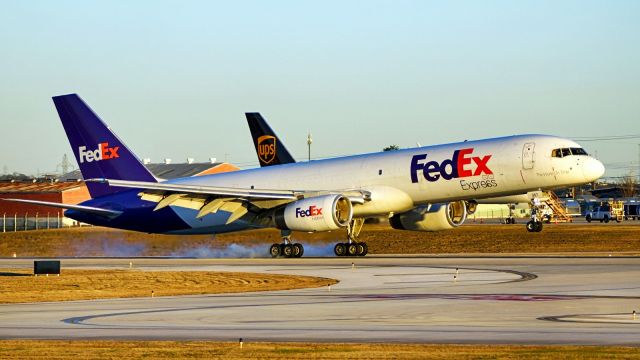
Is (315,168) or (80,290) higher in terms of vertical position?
(315,168)

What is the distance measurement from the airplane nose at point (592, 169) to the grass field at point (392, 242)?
35.5 ft

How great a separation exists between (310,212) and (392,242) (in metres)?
19.6

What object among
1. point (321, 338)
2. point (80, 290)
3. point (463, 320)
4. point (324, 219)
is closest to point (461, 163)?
point (324, 219)

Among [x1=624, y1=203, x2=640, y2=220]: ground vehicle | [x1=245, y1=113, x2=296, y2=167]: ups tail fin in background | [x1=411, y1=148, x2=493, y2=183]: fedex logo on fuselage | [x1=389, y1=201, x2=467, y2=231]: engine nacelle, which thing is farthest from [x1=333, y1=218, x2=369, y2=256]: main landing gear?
[x1=624, y1=203, x2=640, y2=220]: ground vehicle

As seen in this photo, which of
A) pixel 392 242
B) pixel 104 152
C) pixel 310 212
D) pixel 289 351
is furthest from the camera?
pixel 392 242

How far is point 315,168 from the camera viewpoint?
59250 millimetres

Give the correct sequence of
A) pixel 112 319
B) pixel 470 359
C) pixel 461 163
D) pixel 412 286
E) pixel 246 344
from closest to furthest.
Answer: pixel 470 359, pixel 246 344, pixel 112 319, pixel 412 286, pixel 461 163

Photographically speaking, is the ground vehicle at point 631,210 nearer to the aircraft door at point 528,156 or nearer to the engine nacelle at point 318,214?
the aircraft door at point 528,156

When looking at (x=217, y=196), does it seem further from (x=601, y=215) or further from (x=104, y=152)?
(x=601, y=215)

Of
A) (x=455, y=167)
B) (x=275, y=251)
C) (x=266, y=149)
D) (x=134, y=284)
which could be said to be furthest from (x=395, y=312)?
(x=266, y=149)

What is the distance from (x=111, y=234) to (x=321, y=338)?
177 feet

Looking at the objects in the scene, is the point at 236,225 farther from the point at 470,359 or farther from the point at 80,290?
the point at 470,359

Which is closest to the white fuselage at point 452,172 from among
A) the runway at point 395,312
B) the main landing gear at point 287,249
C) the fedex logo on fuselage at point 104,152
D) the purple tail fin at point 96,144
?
the main landing gear at point 287,249

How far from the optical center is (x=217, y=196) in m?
57.4
